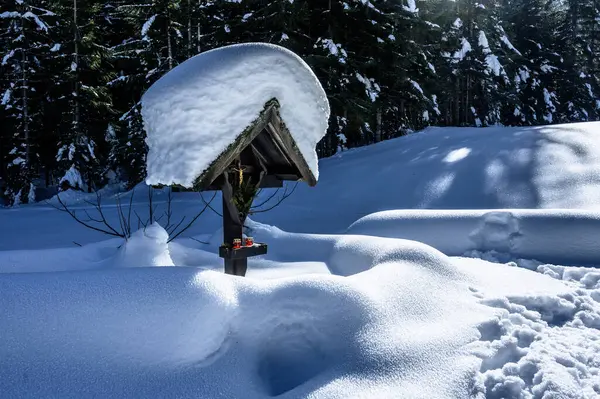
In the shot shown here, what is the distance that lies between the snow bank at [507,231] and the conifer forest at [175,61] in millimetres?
9052

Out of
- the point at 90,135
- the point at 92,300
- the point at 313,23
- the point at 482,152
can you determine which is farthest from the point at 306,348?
the point at 90,135

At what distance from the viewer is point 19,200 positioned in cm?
1828

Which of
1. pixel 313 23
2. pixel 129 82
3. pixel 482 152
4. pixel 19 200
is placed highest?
pixel 313 23

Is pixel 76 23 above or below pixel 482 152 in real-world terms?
above

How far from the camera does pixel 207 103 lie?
418 centimetres

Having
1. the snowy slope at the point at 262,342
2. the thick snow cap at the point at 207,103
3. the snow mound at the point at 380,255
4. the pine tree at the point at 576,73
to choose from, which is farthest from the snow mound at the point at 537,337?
the pine tree at the point at 576,73

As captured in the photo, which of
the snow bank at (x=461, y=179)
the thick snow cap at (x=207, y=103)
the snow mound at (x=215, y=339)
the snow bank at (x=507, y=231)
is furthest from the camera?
the snow bank at (x=461, y=179)

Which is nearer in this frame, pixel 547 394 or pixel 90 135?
pixel 547 394

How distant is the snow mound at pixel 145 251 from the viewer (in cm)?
546

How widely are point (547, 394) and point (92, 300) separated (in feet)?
10.8

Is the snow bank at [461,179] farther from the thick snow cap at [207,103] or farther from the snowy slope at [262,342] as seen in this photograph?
the snowy slope at [262,342]

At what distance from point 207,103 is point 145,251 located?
225 cm

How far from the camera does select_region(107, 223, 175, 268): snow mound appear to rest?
5.46 meters

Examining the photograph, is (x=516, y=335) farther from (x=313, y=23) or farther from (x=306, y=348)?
(x=313, y=23)
